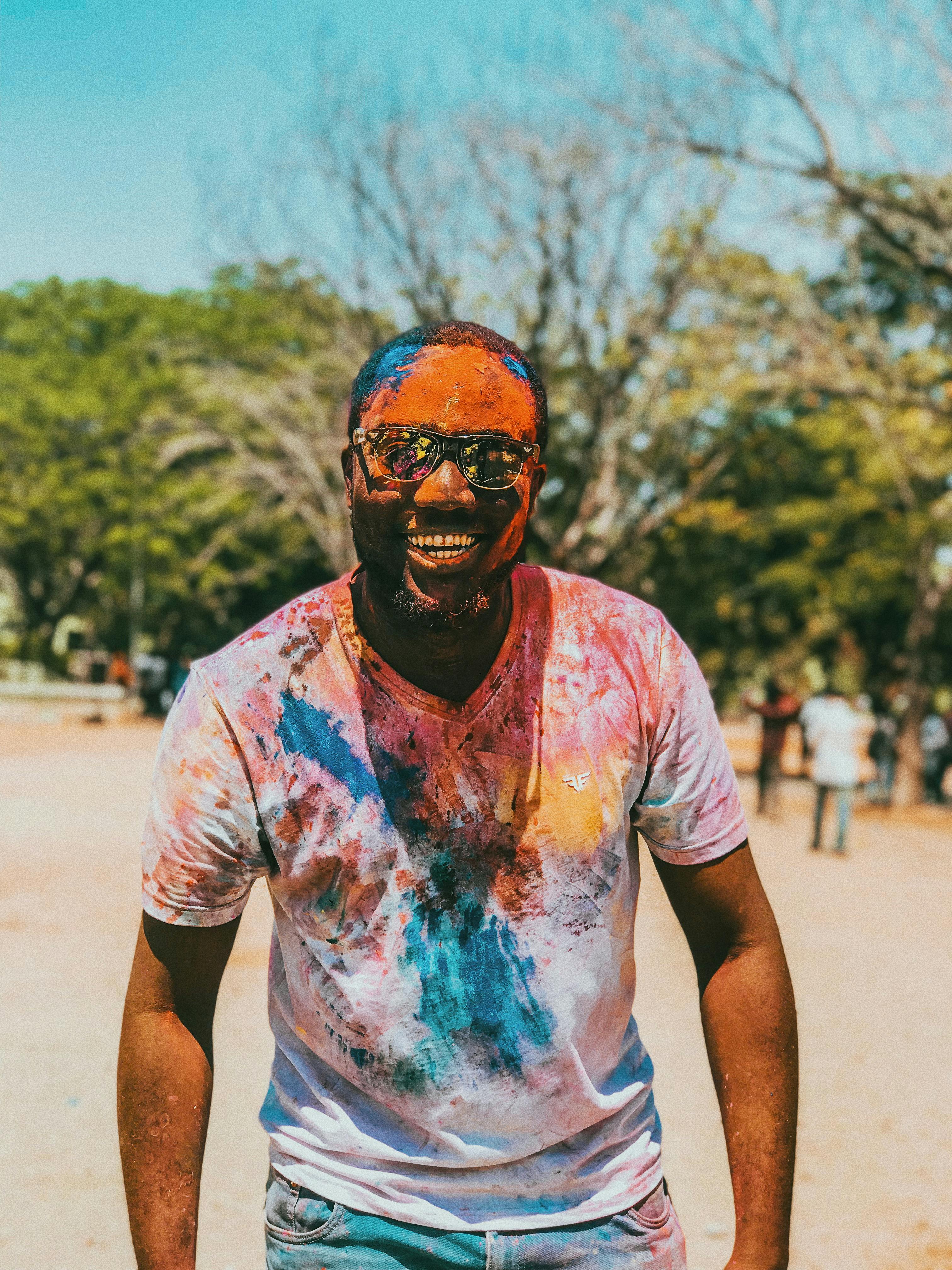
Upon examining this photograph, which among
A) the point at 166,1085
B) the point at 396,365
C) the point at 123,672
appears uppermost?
the point at 396,365

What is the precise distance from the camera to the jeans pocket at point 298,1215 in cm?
171

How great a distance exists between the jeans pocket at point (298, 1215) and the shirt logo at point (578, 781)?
22.8 inches

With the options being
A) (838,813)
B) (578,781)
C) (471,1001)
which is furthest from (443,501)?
(838,813)

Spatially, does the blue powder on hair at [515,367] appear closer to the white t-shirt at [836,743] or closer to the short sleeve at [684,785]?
the short sleeve at [684,785]

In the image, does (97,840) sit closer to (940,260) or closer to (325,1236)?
(940,260)

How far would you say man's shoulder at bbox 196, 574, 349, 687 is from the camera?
1755 millimetres

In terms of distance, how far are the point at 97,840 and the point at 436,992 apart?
33.3 feet

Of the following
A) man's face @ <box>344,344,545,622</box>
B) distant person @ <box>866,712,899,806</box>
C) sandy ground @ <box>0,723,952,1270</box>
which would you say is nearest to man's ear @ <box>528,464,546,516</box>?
man's face @ <box>344,344,545,622</box>

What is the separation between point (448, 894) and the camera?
1.70m

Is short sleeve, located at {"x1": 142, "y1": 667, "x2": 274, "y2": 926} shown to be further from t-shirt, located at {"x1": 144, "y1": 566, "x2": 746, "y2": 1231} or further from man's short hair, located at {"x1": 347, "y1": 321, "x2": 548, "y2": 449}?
man's short hair, located at {"x1": 347, "y1": 321, "x2": 548, "y2": 449}

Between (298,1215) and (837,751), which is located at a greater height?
(298,1215)

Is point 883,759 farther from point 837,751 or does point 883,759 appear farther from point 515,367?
point 515,367

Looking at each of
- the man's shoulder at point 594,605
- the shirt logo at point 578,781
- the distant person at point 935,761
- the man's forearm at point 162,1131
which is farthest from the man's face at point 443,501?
the distant person at point 935,761

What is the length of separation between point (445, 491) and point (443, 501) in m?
0.01
